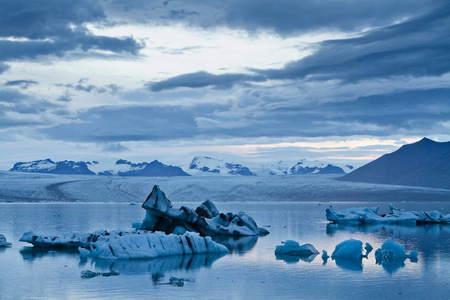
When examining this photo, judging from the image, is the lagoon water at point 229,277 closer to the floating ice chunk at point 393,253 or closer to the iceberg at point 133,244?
the floating ice chunk at point 393,253

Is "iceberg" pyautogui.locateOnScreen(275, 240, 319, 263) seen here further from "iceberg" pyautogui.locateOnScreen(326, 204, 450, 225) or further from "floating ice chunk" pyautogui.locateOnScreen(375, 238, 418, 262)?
"iceberg" pyautogui.locateOnScreen(326, 204, 450, 225)

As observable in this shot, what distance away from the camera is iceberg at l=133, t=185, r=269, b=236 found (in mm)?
21953

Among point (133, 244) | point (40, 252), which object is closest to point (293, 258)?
point (133, 244)

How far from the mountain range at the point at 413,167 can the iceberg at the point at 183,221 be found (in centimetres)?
8336

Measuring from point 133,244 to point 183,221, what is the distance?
22.1 ft

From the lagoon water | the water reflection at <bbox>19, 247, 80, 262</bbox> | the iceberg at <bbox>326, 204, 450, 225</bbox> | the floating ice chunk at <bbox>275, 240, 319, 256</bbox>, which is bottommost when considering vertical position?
the lagoon water

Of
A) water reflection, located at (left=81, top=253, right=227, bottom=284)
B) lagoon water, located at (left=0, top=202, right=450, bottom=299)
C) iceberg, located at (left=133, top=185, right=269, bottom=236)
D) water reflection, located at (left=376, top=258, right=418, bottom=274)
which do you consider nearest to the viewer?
lagoon water, located at (left=0, top=202, right=450, bottom=299)

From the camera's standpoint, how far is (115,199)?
6638cm

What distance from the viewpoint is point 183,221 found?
22.8 m

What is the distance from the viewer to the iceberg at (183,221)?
864 inches

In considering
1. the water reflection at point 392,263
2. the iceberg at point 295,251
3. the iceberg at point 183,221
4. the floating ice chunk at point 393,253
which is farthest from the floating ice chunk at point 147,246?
the water reflection at point 392,263

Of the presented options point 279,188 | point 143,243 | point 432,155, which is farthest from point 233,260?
point 432,155

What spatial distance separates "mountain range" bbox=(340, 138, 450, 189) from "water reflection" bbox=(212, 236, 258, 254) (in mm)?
84573

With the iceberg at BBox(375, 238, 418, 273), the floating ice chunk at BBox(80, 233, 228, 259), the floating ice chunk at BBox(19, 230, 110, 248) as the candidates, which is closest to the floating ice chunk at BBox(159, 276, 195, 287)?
the floating ice chunk at BBox(80, 233, 228, 259)
